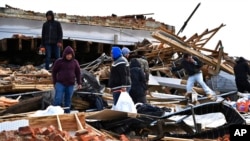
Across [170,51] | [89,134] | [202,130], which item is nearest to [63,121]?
Result: [89,134]

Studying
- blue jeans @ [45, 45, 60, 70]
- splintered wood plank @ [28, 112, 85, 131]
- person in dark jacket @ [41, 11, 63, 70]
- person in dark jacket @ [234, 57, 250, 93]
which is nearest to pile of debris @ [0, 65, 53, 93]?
blue jeans @ [45, 45, 60, 70]

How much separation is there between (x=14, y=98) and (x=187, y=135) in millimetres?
4710

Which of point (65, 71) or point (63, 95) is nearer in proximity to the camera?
point (65, 71)

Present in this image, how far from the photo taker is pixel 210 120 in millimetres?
10914

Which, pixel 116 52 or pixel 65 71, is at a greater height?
pixel 116 52

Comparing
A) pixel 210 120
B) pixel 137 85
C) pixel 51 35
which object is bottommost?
pixel 210 120

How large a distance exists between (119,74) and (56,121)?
2221 mm

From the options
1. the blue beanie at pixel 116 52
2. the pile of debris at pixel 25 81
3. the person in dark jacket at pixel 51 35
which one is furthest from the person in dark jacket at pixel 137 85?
the person in dark jacket at pixel 51 35

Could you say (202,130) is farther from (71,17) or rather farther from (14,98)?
(71,17)

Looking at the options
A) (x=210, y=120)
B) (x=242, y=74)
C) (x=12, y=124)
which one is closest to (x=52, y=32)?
(x=242, y=74)

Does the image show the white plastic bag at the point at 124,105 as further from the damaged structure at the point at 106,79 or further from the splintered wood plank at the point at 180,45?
the splintered wood plank at the point at 180,45

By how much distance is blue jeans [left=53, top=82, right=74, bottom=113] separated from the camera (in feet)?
35.4

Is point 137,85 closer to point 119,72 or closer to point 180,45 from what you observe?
point 119,72

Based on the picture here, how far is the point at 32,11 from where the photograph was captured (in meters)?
21.1
